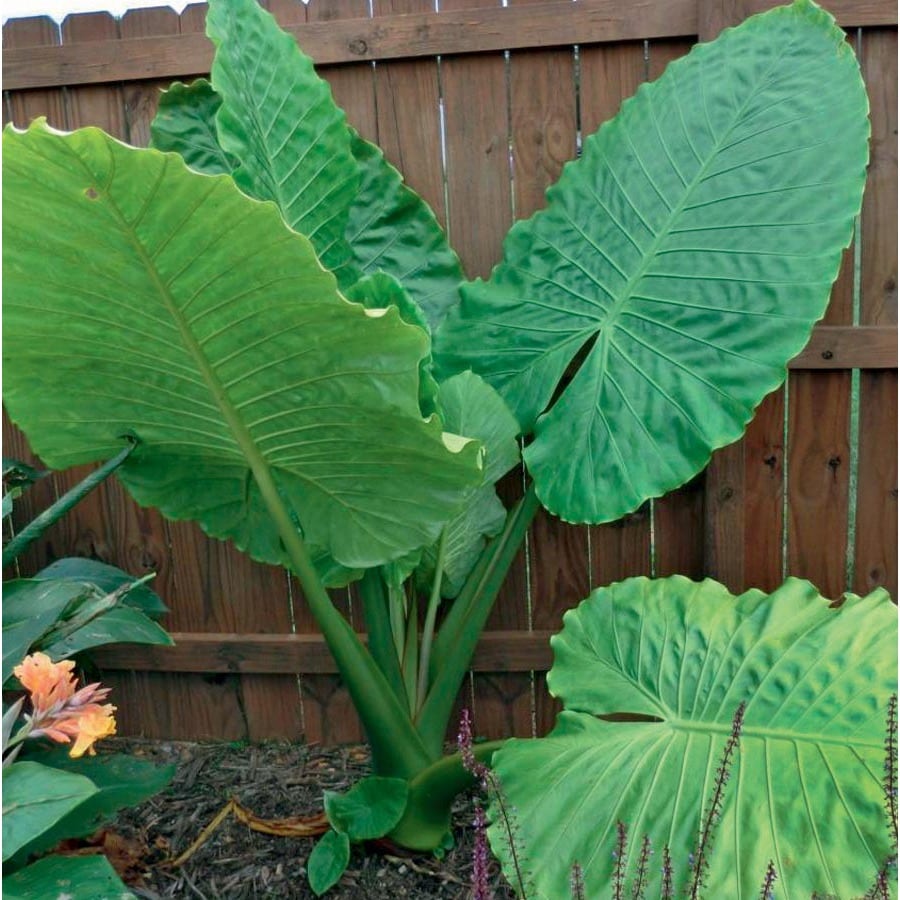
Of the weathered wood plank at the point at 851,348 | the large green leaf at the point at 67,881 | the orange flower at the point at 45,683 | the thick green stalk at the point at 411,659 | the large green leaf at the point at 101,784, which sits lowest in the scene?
the large green leaf at the point at 101,784

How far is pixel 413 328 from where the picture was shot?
1152mm

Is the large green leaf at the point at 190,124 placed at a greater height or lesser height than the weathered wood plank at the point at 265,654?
greater

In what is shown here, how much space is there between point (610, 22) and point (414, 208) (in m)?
0.54

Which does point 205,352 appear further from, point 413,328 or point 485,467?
point 485,467

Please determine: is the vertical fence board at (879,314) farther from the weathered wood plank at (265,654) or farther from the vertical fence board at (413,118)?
the vertical fence board at (413,118)

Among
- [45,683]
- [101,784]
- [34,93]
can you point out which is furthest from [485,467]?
[34,93]

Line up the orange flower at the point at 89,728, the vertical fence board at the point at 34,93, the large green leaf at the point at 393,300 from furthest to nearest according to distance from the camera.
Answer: the vertical fence board at the point at 34,93 → the large green leaf at the point at 393,300 → the orange flower at the point at 89,728

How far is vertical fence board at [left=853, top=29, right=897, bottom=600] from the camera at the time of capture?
5.66 feet

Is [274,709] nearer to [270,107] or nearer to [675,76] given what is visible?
[270,107]

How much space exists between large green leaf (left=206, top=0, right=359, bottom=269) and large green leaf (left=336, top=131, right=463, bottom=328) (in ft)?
0.56

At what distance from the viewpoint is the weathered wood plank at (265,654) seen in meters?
2.02

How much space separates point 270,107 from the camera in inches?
60.8

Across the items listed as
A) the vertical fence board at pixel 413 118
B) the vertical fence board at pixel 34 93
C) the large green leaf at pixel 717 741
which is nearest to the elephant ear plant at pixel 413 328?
the vertical fence board at pixel 413 118

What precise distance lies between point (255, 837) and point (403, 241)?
128 cm
